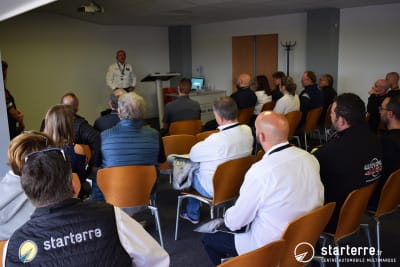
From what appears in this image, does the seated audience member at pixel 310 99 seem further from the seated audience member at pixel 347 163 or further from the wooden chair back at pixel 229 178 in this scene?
the seated audience member at pixel 347 163

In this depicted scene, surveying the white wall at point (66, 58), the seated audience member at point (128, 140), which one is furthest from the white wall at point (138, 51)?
the seated audience member at point (128, 140)

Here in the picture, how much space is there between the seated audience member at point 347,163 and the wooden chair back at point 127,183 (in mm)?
1198

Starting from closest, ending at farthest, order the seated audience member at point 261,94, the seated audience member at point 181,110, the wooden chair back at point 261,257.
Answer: the wooden chair back at point 261,257 → the seated audience member at point 181,110 → the seated audience member at point 261,94

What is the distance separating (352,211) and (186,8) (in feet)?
17.6

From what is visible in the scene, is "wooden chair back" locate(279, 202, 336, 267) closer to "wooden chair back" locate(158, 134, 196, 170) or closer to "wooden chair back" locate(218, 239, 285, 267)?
"wooden chair back" locate(218, 239, 285, 267)

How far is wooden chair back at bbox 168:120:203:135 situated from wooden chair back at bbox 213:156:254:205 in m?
1.69

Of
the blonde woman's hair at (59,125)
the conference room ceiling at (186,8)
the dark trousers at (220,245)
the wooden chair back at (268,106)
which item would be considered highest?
the conference room ceiling at (186,8)

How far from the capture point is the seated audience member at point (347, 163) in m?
2.25

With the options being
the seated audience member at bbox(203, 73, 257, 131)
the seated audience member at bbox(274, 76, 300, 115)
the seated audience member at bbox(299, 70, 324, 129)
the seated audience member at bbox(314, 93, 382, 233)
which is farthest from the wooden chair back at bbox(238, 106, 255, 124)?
the seated audience member at bbox(314, 93, 382, 233)

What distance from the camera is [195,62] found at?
A: 997cm

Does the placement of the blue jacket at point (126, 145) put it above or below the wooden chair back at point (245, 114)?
above

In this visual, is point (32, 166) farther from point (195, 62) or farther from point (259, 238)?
point (195, 62)

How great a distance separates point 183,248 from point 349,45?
17.9ft

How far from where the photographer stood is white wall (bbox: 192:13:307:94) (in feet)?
25.3
